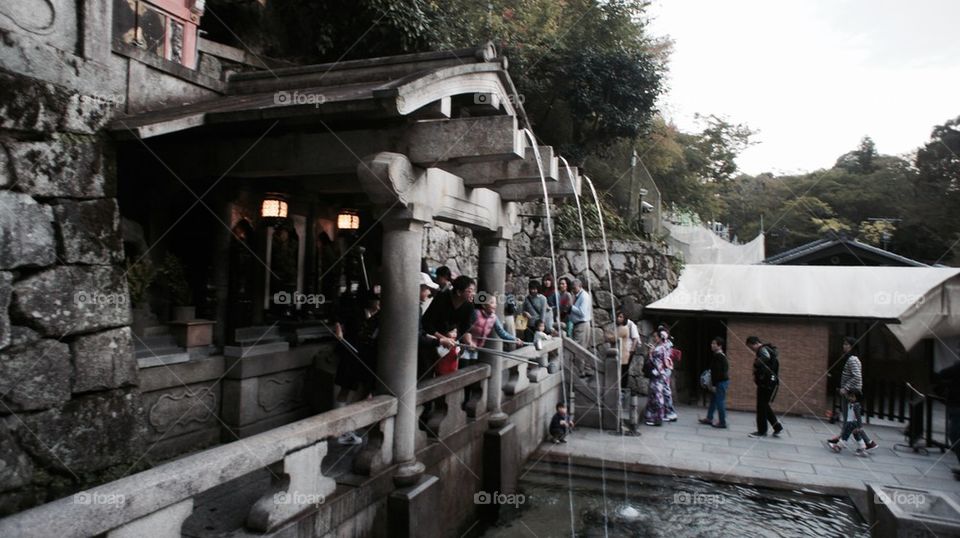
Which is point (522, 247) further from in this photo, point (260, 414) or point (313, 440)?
point (313, 440)

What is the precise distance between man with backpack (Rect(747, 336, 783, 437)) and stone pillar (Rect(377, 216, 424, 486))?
8.71 m

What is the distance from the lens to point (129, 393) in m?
5.65

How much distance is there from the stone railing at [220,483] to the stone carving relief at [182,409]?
2602mm

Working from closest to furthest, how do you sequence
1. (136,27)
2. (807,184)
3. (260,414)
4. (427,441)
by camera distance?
(427,441)
(260,414)
(136,27)
(807,184)

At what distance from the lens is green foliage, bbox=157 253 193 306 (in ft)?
24.4

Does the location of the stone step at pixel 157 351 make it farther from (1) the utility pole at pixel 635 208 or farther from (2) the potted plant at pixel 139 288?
(1) the utility pole at pixel 635 208

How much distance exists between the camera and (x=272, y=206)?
8.71m

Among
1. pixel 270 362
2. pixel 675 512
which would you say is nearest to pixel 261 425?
pixel 270 362

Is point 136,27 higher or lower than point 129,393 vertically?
higher

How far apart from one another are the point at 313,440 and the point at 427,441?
2461 mm

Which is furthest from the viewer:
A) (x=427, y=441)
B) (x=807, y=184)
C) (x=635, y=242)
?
(x=807, y=184)

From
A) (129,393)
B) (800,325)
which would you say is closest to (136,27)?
(129,393)

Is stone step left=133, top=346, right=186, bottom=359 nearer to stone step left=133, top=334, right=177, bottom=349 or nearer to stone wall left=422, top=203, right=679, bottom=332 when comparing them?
stone step left=133, top=334, right=177, bottom=349

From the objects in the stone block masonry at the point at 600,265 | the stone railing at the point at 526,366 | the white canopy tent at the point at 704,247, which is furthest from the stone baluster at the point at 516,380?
the white canopy tent at the point at 704,247
